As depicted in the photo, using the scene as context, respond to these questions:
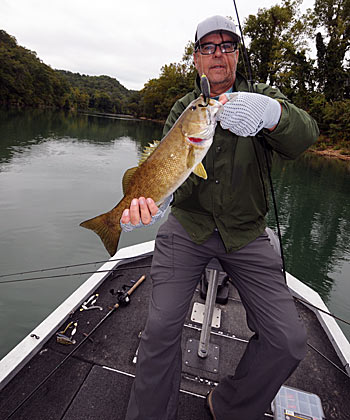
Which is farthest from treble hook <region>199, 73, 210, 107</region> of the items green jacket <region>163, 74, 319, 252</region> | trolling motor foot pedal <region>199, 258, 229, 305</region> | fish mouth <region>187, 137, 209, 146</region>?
trolling motor foot pedal <region>199, 258, 229, 305</region>

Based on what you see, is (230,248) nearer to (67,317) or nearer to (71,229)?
(67,317)

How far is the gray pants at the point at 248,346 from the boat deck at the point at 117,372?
17.9 inches

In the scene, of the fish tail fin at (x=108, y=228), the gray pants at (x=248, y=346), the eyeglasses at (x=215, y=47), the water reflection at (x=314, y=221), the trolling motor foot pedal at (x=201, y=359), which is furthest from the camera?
the water reflection at (x=314, y=221)

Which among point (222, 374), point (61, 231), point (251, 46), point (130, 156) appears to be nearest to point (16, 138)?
point (130, 156)

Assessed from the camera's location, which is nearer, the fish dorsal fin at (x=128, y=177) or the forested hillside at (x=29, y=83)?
the fish dorsal fin at (x=128, y=177)

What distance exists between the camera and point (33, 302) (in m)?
5.39

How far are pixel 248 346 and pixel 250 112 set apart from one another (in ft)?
5.95

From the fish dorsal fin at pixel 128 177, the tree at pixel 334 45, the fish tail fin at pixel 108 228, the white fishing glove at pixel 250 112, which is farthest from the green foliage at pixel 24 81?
the white fishing glove at pixel 250 112

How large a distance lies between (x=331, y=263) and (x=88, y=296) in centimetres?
779

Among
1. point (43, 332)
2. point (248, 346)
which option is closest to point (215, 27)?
point (248, 346)

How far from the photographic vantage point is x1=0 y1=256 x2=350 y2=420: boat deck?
2.34 metres

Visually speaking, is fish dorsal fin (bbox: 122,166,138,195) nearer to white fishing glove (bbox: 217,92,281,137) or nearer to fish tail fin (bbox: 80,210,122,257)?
fish tail fin (bbox: 80,210,122,257)

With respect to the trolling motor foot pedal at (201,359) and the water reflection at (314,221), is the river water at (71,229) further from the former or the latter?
the trolling motor foot pedal at (201,359)

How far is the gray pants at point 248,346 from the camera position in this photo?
1947 millimetres
